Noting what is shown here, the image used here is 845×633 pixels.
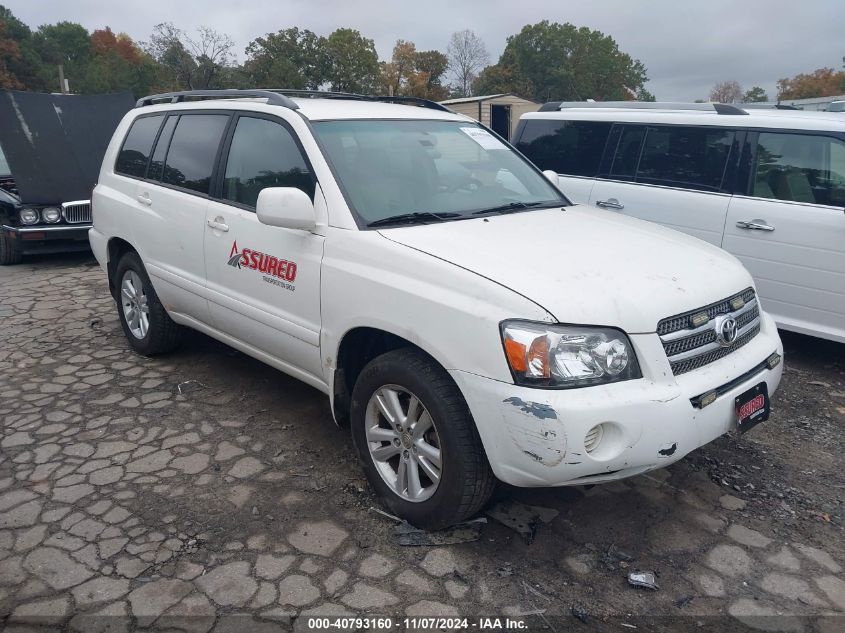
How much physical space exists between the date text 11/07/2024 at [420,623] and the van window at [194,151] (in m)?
2.71

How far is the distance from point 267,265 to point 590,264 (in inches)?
67.6

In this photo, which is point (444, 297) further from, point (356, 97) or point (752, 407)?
point (356, 97)

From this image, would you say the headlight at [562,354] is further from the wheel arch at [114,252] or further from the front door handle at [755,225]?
the wheel arch at [114,252]

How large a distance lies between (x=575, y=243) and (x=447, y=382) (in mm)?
936

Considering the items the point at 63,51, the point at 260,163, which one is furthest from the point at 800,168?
the point at 63,51

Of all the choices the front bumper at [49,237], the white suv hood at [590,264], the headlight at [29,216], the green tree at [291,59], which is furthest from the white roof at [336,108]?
the green tree at [291,59]

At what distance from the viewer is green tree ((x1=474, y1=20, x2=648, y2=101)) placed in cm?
6281

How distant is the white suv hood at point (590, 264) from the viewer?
8.55 ft

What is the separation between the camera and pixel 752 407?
293 centimetres

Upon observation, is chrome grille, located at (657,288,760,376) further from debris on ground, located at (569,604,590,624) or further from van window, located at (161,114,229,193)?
van window, located at (161,114,229,193)

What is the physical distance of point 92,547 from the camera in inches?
116

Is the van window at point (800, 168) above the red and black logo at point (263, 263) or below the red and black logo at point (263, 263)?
above

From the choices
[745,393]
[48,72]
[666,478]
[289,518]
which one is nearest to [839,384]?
[666,478]

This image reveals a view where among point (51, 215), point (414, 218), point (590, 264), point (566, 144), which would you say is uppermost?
point (566, 144)
